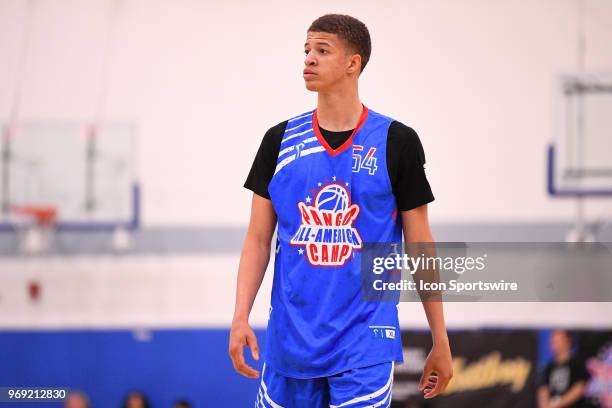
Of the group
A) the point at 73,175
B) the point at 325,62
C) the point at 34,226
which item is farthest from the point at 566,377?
the point at 325,62

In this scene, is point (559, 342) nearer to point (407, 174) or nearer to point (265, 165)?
point (407, 174)

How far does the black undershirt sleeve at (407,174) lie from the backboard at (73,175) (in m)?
5.61

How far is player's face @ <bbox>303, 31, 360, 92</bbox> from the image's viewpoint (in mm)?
3455

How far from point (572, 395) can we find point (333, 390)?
5.43m

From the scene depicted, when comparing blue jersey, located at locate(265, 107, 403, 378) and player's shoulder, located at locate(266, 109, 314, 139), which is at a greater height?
player's shoulder, located at locate(266, 109, 314, 139)

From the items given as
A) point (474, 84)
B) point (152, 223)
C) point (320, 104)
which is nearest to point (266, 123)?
point (152, 223)

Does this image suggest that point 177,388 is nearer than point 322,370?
No

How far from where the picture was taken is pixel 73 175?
8.59m

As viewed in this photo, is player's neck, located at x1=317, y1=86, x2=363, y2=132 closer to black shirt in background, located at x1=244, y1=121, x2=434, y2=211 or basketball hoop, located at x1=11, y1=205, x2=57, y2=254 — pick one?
black shirt in background, located at x1=244, y1=121, x2=434, y2=211

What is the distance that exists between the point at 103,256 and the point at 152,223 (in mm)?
585

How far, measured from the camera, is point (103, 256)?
8.72 meters

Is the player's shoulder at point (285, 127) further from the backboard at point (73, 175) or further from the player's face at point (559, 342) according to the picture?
the player's face at point (559, 342)

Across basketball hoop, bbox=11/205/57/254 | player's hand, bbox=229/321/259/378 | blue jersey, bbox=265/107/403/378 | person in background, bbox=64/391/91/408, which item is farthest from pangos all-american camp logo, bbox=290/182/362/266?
basketball hoop, bbox=11/205/57/254

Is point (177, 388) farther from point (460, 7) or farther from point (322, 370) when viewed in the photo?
point (322, 370)
